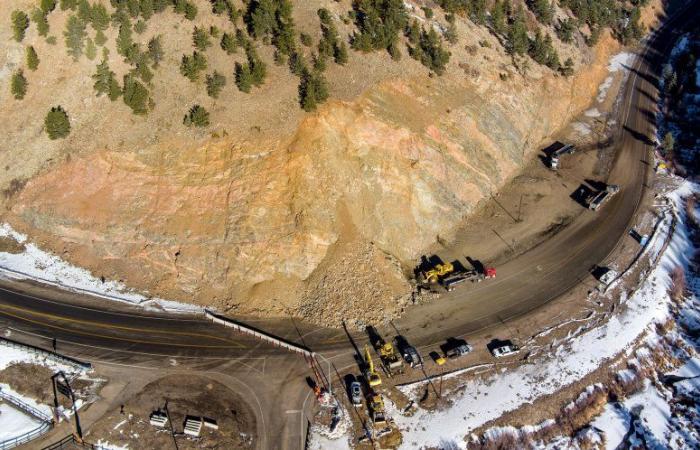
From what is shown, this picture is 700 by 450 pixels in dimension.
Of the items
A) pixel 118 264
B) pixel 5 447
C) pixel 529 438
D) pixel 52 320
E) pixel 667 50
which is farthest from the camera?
pixel 667 50

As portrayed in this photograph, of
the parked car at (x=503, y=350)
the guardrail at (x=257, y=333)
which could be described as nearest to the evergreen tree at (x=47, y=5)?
the guardrail at (x=257, y=333)

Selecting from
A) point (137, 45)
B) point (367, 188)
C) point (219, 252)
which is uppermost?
point (137, 45)

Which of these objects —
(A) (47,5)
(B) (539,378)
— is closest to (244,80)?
(A) (47,5)

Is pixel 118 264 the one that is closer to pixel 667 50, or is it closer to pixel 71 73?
pixel 71 73

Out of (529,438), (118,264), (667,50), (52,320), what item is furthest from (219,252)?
(667,50)

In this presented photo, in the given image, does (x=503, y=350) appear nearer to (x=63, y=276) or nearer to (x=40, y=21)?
(x=63, y=276)

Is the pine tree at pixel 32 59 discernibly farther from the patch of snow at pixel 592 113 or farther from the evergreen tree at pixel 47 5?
the patch of snow at pixel 592 113
